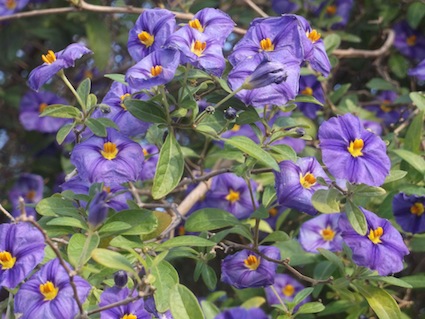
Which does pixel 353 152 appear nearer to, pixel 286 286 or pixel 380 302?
pixel 380 302

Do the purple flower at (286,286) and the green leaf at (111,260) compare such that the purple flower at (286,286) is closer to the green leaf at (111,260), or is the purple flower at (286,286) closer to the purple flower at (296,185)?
the purple flower at (296,185)

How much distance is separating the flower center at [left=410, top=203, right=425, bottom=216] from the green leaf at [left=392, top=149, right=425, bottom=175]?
0.07m

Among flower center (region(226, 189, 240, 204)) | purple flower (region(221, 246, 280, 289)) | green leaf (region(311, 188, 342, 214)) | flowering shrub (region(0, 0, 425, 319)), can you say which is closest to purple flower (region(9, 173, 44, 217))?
flowering shrub (region(0, 0, 425, 319))

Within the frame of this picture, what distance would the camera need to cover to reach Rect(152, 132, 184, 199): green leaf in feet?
4.88

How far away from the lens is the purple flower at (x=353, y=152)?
1.48 m

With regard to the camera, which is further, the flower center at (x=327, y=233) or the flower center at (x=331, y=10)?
the flower center at (x=331, y=10)

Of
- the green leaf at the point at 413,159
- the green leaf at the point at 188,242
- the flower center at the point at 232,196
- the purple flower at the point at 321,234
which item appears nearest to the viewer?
the green leaf at the point at 188,242

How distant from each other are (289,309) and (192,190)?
0.57m

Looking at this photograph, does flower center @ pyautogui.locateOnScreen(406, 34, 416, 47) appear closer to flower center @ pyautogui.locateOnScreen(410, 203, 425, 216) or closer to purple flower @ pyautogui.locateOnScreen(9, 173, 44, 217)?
flower center @ pyautogui.locateOnScreen(410, 203, 425, 216)

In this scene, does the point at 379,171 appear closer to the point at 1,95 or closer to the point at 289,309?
the point at 289,309

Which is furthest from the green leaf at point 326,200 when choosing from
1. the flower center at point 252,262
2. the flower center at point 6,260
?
the flower center at point 6,260

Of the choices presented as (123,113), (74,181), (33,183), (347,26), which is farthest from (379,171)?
(33,183)

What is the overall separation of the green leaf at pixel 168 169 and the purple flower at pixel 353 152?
0.27 m

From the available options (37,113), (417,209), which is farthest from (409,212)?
(37,113)
